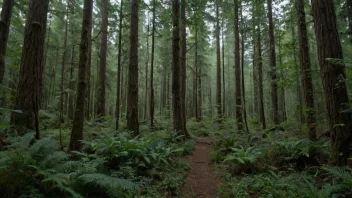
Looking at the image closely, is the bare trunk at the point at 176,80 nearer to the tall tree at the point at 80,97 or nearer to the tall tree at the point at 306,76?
the tall tree at the point at 80,97

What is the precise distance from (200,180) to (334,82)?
4308 mm

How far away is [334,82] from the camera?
4.80m

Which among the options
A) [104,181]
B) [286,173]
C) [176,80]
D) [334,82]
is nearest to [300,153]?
[286,173]

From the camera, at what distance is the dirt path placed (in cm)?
475

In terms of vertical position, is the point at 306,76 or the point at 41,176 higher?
the point at 306,76

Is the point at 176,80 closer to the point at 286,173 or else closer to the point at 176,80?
the point at 176,80

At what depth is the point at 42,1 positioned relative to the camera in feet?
20.0

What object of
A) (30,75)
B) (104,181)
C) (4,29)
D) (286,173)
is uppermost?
(4,29)

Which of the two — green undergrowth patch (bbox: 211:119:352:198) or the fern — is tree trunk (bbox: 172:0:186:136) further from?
the fern

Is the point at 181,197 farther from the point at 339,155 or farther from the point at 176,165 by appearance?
the point at 339,155

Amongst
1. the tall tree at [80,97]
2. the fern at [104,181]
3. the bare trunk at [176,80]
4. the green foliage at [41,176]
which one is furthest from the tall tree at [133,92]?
the fern at [104,181]

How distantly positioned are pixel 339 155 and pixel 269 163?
6.36 ft

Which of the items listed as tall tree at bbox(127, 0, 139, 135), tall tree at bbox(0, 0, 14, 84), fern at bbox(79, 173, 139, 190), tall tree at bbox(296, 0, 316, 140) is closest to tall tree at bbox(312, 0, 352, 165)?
tall tree at bbox(296, 0, 316, 140)

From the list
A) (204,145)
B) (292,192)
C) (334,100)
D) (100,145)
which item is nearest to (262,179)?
(292,192)
